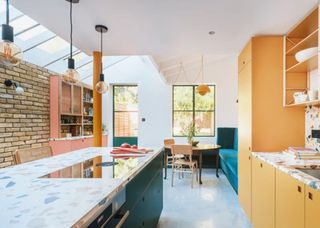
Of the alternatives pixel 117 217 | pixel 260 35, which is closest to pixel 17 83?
pixel 117 217

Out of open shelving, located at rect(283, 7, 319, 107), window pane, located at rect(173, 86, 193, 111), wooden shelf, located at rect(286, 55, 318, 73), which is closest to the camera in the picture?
wooden shelf, located at rect(286, 55, 318, 73)

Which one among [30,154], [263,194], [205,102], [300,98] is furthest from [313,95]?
[205,102]

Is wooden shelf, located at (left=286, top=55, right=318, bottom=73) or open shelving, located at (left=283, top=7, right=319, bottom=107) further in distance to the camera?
open shelving, located at (left=283, top=7, right=319, bottom=107)

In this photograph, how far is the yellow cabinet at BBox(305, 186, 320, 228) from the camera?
3.67ft

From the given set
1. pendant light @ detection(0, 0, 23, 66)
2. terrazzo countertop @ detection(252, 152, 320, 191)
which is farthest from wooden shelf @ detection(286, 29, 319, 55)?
pendant light @ detection(0, 0, 23, 66)

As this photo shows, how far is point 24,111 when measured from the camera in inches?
143

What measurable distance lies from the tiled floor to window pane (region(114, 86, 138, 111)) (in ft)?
10.7

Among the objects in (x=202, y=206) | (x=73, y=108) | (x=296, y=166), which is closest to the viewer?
(x=296, y=166)

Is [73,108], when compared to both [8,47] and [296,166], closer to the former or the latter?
[8,47]

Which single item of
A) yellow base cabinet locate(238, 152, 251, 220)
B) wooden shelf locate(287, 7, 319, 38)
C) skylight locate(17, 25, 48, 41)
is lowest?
yellow base cabinet locate(238, 152, 251, 220)

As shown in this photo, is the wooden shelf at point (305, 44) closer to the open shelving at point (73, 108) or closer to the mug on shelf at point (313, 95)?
the mug on shelf at point (313, 95)

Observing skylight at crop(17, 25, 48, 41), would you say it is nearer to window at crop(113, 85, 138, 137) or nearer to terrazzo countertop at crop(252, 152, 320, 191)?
window at crop(113, 85, 138, 137)

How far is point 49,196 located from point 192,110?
18.5 feet

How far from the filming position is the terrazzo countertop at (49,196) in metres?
0.68
